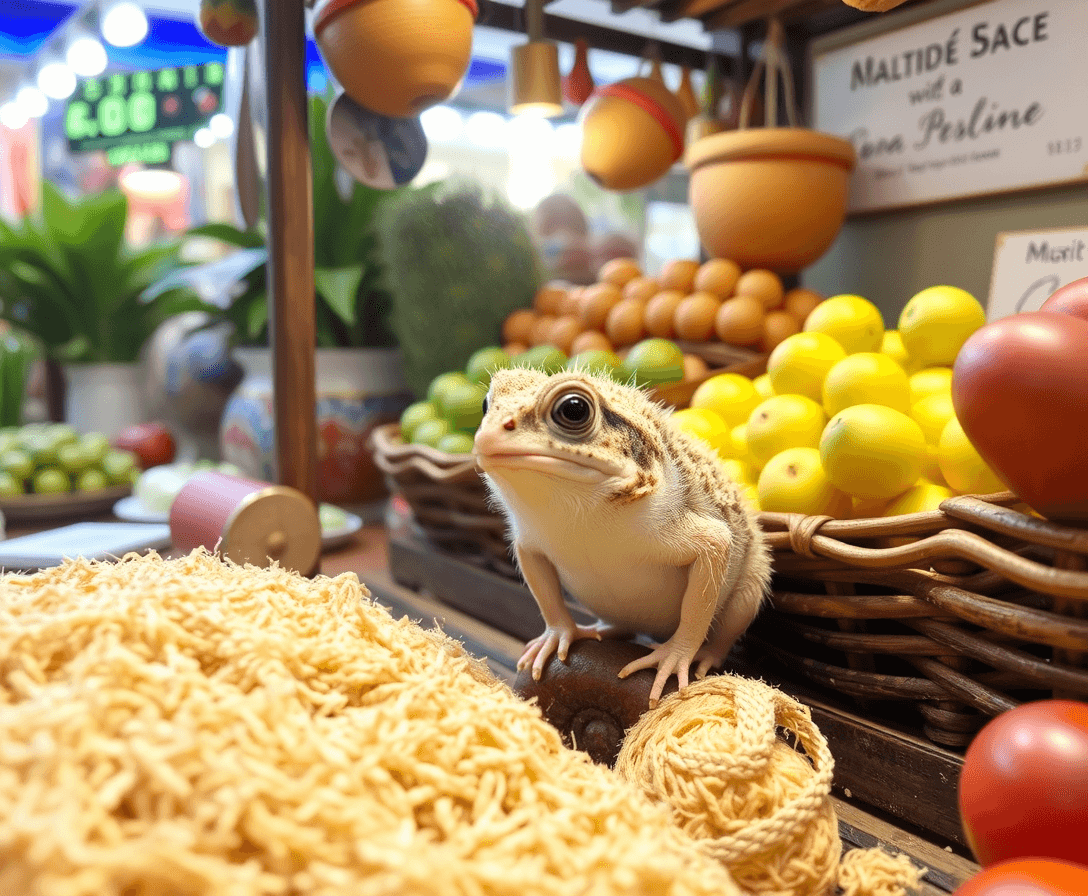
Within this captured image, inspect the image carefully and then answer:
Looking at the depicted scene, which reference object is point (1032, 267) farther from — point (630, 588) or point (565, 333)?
point (630, 588)

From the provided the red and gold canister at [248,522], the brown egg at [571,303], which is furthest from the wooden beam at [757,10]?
the red and gold canister at [248,522]

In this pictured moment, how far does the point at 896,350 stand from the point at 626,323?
49cm

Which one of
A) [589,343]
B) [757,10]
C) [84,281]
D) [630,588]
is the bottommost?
[630,588]

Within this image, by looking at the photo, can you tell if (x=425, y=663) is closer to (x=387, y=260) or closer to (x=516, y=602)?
(x=516, y=602)

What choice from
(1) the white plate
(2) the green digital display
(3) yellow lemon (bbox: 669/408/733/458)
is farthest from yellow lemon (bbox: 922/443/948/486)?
(2) the green digital display

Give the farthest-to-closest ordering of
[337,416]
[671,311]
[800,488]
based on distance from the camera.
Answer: [337,416], [671,311], [800,488]

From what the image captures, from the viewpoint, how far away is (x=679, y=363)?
1261 mm

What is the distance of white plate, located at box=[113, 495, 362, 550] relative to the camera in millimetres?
1535

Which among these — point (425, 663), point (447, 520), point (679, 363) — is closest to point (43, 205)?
point (447, 520)

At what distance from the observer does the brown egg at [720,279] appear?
4.51ft

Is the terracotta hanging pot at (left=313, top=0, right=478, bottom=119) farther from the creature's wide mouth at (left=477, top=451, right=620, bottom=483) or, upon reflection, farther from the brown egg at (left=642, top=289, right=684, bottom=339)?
the creature's wide mouth at (left=477, top=451, right=620, bottom=483)

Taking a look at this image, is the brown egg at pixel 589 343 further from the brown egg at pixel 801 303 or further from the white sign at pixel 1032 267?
the white sign at pixel 1032 267

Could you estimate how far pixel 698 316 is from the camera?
134cm

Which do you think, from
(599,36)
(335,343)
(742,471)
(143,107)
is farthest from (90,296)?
(742,471)
